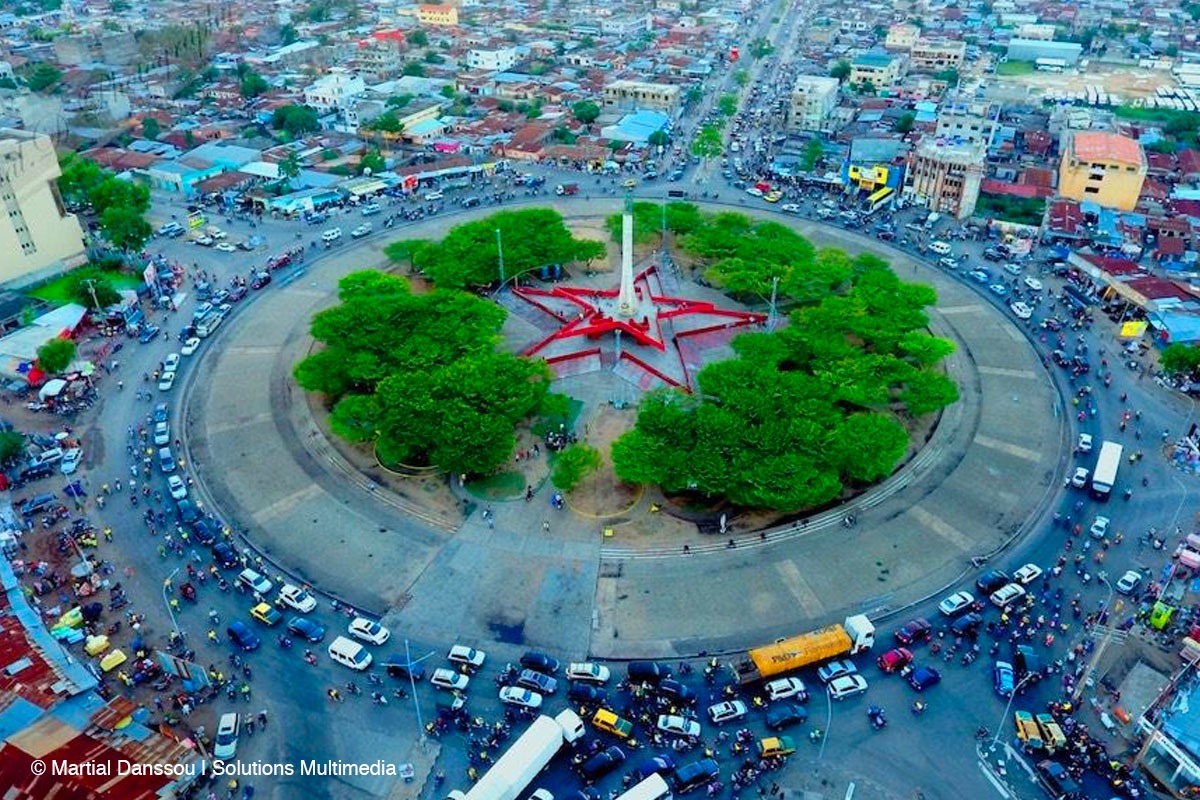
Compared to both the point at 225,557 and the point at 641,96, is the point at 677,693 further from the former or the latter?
the point at 641,96

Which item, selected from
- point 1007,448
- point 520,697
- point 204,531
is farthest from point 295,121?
point 1007,448

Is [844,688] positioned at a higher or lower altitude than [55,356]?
lower

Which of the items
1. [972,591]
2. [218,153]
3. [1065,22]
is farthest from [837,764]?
[1065,22]

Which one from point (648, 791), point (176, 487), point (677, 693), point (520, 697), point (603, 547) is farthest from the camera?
point (176, 487)

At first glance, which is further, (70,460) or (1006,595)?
(70,460)

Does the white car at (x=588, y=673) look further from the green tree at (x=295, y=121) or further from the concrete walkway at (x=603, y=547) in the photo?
the green tree at (x=295, y=121)

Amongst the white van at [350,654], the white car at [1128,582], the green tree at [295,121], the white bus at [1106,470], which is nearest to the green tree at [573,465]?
the white van at [350,654]
